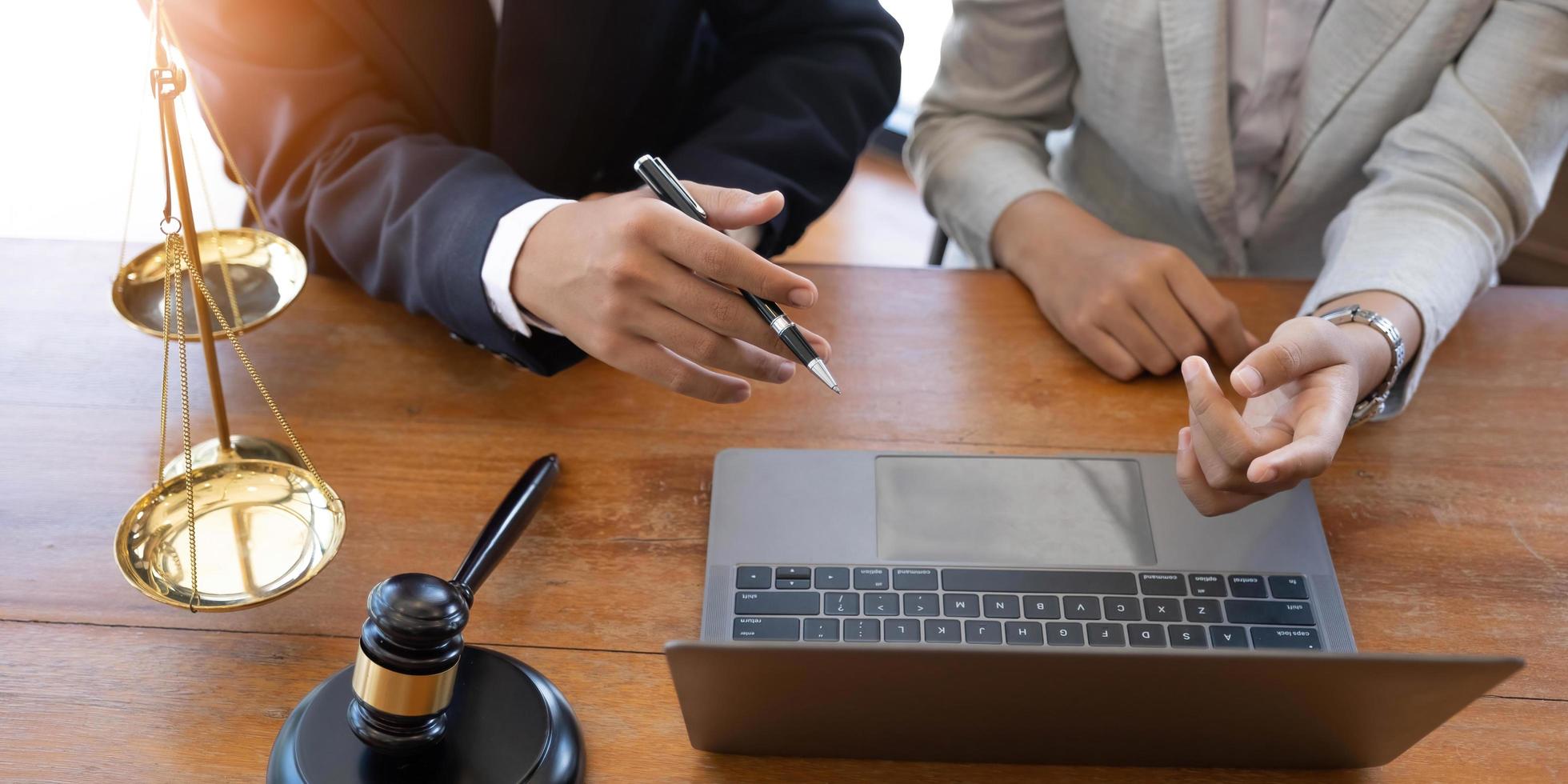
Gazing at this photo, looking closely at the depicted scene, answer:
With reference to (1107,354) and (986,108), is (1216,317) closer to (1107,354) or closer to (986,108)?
(1107,354)

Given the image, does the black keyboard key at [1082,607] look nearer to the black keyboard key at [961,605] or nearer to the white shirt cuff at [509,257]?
the black keyboard key at [961,605]

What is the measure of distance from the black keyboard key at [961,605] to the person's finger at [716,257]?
0.19 m

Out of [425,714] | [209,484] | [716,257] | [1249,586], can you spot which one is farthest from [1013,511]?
[209,484]

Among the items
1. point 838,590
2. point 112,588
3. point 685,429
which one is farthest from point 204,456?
point 838,590

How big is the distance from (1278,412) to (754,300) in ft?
1.13

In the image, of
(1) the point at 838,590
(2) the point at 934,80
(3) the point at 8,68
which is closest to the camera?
(1) the point at 838,590

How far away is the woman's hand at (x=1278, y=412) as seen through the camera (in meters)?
0.61

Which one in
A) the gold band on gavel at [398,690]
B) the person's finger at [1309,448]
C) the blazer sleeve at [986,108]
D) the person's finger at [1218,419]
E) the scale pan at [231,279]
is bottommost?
the blazer sleeve at [986,108]

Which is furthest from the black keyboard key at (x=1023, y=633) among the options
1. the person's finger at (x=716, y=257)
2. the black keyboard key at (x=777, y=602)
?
the person's finger at (x=716, y=257)

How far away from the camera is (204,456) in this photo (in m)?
0.70

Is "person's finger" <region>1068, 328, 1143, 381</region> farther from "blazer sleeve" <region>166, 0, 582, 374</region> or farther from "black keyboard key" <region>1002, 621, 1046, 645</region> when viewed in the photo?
"blazer sleeve" <region>166, 0, 582, 374</region>

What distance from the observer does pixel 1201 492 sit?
2.09ft

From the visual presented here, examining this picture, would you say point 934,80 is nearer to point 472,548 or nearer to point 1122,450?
point 1122,450

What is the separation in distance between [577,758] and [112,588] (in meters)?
0.32
